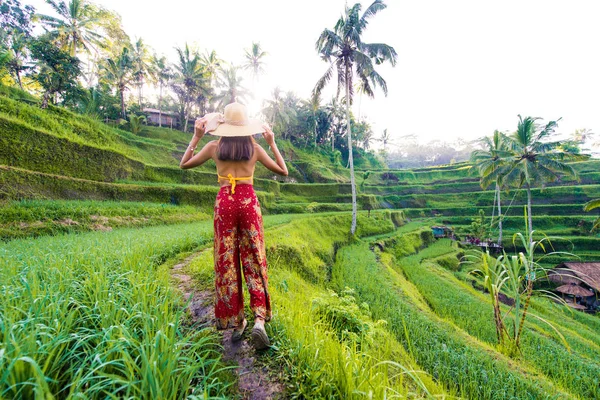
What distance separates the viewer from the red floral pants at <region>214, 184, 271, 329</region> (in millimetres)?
2105

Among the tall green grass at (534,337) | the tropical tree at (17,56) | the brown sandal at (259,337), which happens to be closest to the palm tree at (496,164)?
the tall green grass at (534,337)

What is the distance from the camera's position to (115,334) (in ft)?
4.93

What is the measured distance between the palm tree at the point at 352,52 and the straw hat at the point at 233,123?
1160 centimetres

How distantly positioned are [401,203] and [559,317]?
2159cm

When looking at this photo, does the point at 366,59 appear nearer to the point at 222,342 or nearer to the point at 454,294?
the point at 454,294

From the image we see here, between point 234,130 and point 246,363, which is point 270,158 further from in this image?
point 246,363

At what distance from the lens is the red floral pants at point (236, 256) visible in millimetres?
→ 2105

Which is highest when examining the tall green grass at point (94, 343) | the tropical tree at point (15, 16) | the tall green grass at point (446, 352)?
the tropical tree at point (15, 16)

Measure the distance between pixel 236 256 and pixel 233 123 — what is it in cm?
117

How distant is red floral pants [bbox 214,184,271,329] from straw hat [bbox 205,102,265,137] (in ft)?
1.52

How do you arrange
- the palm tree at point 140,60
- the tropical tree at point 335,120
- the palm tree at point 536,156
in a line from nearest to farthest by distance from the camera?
the palm tree at point 536,156
the palm tree at point 140,60
the tropical tree at point 335,120

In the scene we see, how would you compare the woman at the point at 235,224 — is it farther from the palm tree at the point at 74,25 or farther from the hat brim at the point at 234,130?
the palm tree at the point at 74,25

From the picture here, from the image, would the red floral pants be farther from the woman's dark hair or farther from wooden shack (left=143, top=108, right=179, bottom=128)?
wooden shack (left=143, top=108, right=179, bottom=128)

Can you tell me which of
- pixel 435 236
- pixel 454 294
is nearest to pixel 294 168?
pixel 435 236
